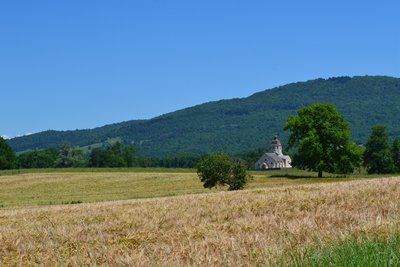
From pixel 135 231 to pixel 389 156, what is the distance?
104282 mm

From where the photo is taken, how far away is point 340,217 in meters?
9.39

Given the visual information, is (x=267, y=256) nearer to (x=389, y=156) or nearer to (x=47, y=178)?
(x=47, y=178)

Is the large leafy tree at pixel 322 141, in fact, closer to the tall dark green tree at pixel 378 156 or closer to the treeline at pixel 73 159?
the tall dark green tree at pixel 378 156

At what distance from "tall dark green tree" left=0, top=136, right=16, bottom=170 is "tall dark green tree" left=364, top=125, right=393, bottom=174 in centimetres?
8663

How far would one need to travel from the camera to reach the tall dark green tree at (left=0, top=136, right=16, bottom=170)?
144 m

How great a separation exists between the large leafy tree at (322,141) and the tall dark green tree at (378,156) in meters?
30.1

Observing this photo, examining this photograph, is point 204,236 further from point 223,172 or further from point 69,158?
point 69,158

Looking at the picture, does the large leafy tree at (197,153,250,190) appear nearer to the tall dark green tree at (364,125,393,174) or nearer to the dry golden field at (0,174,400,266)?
the dry golden field at (0,174,400,266)

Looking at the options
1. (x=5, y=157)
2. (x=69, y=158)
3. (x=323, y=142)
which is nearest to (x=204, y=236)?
(x=323, y=142)

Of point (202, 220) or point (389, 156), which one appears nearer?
point (202, 220)

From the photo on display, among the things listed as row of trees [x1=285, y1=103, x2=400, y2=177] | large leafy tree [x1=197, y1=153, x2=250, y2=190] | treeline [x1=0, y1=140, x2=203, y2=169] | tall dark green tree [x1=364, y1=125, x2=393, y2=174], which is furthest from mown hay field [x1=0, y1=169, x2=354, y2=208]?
treeline [x1=0, y1=140, x2=203, y2=169]

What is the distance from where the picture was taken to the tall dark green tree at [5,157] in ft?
474

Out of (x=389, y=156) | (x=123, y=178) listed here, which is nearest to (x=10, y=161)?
(x=123, y=178)

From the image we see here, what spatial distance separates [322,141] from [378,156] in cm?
3248
